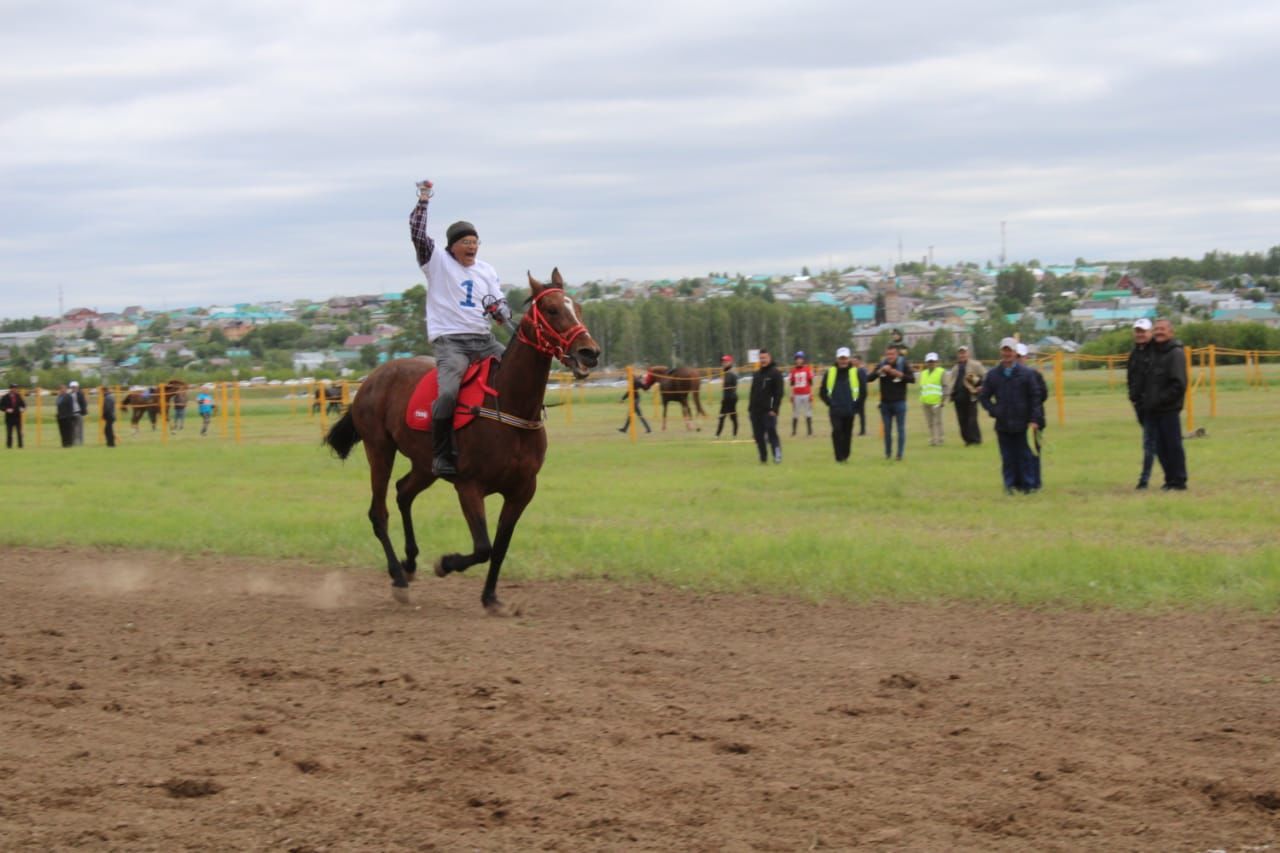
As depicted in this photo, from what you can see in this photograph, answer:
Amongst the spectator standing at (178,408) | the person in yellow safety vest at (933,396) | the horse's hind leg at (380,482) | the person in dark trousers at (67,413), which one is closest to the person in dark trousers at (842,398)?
the person in yellow safety vest at (933,396)

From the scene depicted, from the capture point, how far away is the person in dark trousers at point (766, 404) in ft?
79.9

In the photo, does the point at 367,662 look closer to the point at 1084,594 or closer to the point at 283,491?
the point at 1084,594

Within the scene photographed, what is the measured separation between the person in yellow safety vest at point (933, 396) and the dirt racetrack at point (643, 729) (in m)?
16.8

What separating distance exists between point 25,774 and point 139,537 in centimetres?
973

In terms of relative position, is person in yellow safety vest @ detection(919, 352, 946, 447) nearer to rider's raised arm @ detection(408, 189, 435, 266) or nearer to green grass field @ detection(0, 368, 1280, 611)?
green grass field @ detection(0, 368, 1280, 611)

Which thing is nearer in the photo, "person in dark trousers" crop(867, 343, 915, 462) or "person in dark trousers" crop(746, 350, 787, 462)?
"person in dark trousers" crop(867, 343, 915, 462)

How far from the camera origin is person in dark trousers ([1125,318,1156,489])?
58.1 feet

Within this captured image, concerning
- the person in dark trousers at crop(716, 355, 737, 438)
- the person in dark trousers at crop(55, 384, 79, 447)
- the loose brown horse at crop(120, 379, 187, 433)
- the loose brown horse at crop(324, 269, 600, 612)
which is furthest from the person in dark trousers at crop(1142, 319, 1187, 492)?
the loose brown horse at crop(120, 379, 187, 433)

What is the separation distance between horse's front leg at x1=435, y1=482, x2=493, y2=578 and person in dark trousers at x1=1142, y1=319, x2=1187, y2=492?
1016 centimetres

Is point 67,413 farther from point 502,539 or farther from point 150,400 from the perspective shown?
point 502,539

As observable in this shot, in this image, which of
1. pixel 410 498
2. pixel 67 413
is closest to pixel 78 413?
pixel 67 413

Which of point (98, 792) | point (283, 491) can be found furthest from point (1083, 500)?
point (98, 792)

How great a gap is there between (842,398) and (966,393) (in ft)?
12.7

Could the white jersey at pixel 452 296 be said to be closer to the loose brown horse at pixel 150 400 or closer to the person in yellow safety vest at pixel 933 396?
the person in yellow safety vest at pixel 933 396
